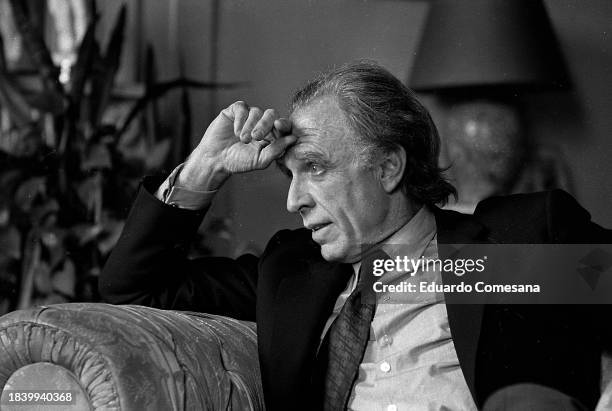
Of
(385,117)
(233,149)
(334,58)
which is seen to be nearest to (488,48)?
(334,58)

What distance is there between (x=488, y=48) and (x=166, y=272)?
119cm

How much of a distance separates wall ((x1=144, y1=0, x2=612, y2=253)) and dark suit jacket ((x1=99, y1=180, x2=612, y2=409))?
74 cm

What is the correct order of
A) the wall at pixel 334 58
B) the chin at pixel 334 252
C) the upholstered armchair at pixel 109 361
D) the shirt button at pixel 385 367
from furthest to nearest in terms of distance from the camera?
the wall at pixel 334 58 < the chin at pixel 334 252 < the shirt button at pixel 385 367 < the upholstered armchair at pixel 109 361

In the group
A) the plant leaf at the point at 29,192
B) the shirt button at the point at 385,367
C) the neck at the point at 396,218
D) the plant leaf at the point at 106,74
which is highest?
the neck at the point at 396,218

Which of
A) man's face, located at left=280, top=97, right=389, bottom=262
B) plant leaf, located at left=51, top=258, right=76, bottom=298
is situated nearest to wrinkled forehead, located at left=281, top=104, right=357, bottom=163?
man's face, located at left=280, top=97, right=389, bottom=262

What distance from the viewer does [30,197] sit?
102 inches

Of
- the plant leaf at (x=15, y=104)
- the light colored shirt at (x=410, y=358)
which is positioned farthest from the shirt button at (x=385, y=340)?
the plant leaf at (x=15, y=104)

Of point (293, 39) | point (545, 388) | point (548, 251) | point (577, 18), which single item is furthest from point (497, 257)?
point (293, 39)

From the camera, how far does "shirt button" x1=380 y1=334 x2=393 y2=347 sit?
1385 millimetres

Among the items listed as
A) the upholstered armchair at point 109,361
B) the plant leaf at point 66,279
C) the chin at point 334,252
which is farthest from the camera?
the plant leaf at point 66,279

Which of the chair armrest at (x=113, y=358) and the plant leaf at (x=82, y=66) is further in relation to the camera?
the plant leaf at (x=82, y=66)

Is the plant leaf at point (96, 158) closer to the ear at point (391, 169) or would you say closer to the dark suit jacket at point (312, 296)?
the dark suit jacket at point (312, 296)

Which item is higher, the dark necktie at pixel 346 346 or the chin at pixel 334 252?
the chin at pixel 334 252

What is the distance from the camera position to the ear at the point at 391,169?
1.51m
